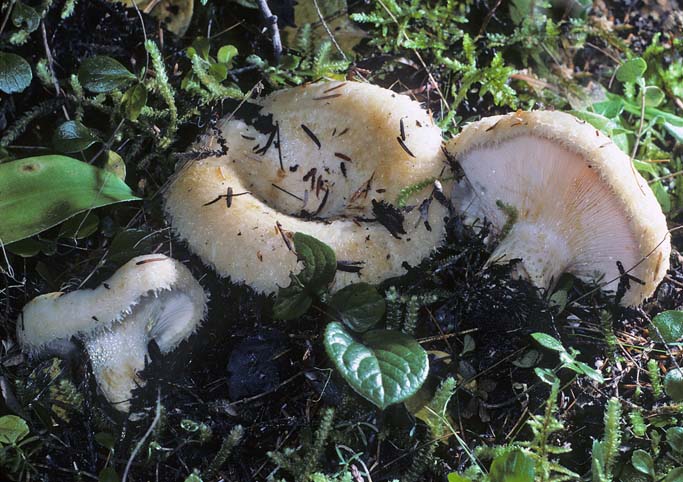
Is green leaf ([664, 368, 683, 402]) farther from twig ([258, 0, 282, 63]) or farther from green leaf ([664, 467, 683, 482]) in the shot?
twig ([258, 0, 282, 63])

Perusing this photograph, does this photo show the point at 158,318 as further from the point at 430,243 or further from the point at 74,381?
the point at 430,243

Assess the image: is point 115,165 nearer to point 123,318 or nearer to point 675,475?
point 123,318

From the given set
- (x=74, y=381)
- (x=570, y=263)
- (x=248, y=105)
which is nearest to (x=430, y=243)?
(x=570, y=263)

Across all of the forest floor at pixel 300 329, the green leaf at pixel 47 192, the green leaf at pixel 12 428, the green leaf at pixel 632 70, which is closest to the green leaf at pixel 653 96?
the forest floor at pixel 300 329

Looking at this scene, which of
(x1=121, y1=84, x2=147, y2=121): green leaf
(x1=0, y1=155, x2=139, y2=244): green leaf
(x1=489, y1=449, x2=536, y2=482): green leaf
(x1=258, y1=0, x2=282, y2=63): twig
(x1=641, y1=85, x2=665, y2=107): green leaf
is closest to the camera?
(x1=489, y1=449, x2=536, y2=482): green leaf

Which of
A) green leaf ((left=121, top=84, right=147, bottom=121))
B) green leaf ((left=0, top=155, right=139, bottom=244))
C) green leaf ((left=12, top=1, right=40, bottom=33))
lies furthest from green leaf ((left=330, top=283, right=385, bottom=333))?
green leaf ((left=12, top=1, right=40, bottom=33))

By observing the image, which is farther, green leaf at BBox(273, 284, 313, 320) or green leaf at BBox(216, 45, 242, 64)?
green leaf at BBox(216, 45, 242, 64)

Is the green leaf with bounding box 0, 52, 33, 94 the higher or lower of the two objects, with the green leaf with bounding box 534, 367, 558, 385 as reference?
higher
